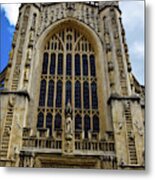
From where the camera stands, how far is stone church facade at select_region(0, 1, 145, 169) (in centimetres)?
514

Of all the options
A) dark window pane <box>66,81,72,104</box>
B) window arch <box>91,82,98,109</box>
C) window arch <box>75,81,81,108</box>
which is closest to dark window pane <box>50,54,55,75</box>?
dark window pane <box>66,81,72,104</box>

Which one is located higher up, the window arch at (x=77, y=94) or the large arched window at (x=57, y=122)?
the window arch at (x=77, y=94)

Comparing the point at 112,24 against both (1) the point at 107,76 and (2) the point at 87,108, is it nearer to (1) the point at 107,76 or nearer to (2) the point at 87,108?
(1) the point at 107,76

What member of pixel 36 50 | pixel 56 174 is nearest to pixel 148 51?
pixel 56 174

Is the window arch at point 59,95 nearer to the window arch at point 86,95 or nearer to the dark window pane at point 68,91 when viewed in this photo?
the dark window pane at point 68,91

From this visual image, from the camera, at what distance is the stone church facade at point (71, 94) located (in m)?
5.14

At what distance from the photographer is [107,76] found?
6.49 metres

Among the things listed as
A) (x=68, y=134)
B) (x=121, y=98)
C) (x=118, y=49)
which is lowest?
(x=68, y=134)

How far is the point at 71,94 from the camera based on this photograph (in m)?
6.36

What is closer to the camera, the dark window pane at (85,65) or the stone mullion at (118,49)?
the stone mullion at (118,49)

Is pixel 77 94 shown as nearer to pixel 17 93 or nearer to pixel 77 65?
pixel 77 65

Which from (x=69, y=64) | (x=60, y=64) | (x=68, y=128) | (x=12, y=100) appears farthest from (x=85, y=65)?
(x=68, y=128)

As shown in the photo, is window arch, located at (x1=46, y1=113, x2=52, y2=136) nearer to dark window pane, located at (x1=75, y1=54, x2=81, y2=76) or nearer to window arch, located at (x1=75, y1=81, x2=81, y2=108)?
window arch, located at (x1=75, y1=81, x2=81, y2=108)

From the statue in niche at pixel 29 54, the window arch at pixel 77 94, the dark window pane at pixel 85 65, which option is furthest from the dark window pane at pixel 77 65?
the statue in niche at pixel 29 54
